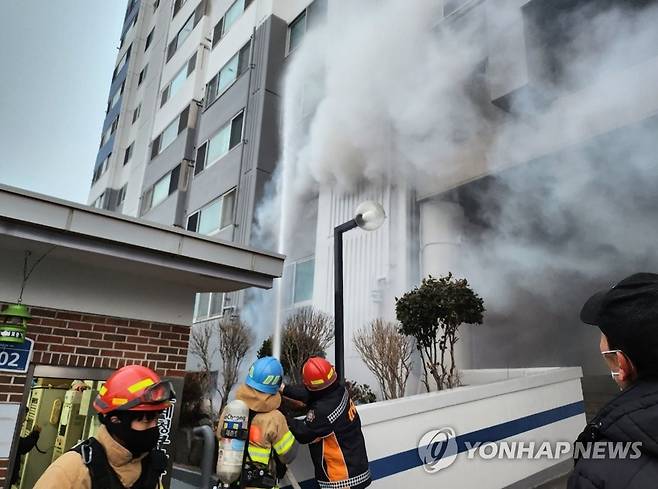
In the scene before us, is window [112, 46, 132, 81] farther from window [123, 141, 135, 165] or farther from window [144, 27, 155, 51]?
window [123, 141, 135, 165]

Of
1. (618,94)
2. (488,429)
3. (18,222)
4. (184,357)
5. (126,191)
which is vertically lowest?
(488,429)

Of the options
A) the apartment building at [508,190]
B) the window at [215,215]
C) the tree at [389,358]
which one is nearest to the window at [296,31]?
the apartment building at [508,190]

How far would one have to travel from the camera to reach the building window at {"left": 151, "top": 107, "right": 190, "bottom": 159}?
1684cm

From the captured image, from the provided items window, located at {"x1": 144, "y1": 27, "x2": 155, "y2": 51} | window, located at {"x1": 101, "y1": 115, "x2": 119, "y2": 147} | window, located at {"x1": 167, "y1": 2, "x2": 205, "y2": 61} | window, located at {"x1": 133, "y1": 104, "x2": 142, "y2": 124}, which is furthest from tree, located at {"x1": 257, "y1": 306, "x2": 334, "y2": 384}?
window, located at {"x1": 144, "y1": 27, "x2": 155, "y2": 51}

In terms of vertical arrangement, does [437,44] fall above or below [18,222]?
above

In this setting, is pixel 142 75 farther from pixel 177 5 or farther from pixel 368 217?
pixel 368 217

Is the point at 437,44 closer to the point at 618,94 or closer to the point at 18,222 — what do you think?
the point at 618,94

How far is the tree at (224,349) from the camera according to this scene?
1030 centimetres

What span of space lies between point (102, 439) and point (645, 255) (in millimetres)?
7606

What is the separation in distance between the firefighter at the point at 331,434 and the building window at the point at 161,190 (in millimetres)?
13999

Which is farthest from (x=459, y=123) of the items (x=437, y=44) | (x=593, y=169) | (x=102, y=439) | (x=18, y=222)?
(x=102, y=439)

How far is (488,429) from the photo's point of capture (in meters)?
4.76

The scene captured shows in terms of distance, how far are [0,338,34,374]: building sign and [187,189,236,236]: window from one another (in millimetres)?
9666

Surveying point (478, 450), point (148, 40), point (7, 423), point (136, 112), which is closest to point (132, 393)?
point (7, 423)
